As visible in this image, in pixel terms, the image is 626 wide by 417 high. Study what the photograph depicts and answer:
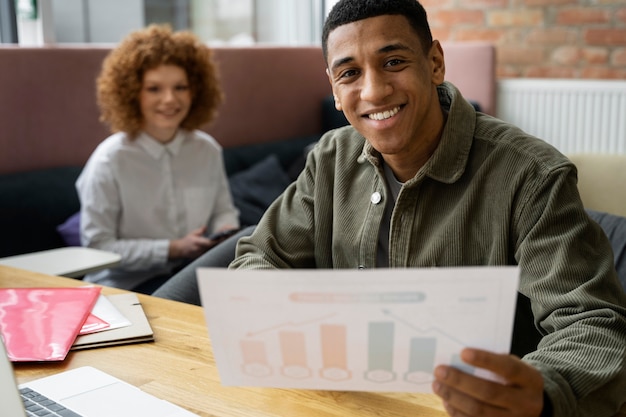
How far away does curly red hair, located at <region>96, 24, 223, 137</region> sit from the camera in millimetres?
2947

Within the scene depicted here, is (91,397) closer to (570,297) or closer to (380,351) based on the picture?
(380,351)

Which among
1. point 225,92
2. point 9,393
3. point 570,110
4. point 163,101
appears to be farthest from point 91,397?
Answer: point 570,110

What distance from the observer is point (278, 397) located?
3.77 feet

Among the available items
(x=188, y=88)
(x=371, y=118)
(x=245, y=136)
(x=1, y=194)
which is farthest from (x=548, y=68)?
(x=371, y=118)

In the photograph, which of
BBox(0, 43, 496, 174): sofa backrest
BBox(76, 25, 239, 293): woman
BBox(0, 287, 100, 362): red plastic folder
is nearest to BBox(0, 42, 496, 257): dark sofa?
BBox(0, 43, 496, 174): sofa backrest

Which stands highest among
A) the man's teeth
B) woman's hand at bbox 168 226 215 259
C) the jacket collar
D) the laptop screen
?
Result: the man's teeth

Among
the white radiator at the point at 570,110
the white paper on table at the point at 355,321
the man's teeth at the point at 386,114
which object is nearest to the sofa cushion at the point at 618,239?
the man's teeth at the point at 386,114

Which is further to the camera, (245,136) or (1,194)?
(245,136)

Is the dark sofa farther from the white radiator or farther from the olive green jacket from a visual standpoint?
the olive green jacket

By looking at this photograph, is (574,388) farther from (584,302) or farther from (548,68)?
(548,68)

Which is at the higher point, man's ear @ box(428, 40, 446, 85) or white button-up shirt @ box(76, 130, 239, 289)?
man's ear @ box(428, 40, 446, 85)

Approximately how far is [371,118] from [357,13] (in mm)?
190

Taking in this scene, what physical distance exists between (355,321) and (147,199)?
210 centimetres

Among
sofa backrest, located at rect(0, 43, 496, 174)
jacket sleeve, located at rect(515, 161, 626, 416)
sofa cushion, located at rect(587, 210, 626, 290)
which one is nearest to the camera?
jacket sleeve, located at rect(515, 161, 626, 416)
